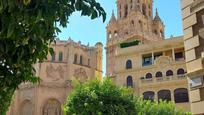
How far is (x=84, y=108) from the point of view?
23328 millimetres

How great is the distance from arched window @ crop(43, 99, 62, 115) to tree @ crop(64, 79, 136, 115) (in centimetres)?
2383

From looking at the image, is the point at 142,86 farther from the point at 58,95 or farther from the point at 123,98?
the point at 58,95

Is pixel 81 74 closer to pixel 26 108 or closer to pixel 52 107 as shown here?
pixel 52 107

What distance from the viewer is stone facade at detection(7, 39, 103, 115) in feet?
156

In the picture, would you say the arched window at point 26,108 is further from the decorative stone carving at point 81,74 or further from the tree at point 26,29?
the tree at point 26,29

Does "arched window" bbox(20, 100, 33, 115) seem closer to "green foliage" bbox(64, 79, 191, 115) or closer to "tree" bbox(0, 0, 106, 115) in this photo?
"green foliage" bbox(64, 79, 191, 115)

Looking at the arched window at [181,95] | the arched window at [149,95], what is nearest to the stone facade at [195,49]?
the arched window at [181,95]

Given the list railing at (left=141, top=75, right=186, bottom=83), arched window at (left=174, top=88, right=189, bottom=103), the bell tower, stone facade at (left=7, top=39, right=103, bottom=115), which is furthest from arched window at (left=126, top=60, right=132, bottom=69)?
the bell tower

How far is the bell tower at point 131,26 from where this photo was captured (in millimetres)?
62794

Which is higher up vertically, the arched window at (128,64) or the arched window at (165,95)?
the arched window at (128,64)

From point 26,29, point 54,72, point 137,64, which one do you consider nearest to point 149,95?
point 137,64

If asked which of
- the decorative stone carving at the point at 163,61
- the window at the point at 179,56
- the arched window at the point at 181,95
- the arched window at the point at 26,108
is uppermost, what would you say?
the window at the point at 179,56

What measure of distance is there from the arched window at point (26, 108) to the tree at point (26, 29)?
43.6m

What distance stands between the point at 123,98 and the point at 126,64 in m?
15.5
